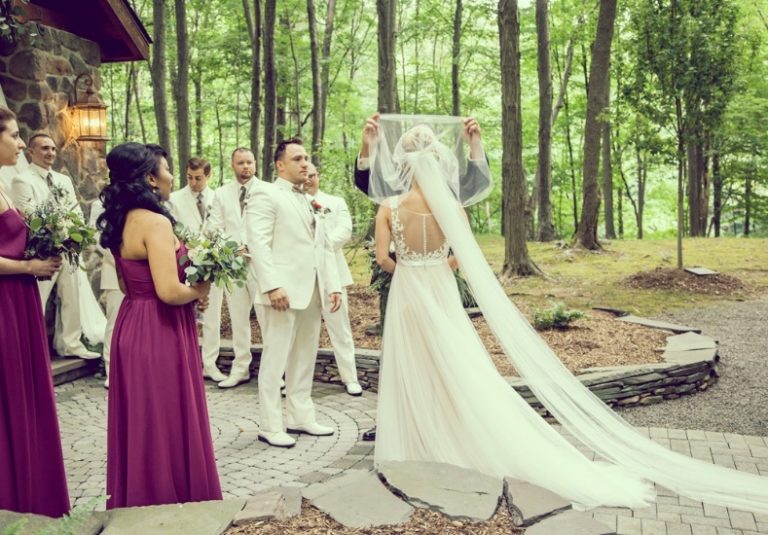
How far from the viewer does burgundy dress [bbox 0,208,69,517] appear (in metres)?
3.59

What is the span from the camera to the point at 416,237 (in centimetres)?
466

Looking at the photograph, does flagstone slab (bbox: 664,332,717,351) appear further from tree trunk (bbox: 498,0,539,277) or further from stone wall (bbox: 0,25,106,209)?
stone wall (bbox: 0,25,106,209)

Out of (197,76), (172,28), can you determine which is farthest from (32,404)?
(172,28)

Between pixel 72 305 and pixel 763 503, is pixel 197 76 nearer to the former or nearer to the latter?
pixel 72 305

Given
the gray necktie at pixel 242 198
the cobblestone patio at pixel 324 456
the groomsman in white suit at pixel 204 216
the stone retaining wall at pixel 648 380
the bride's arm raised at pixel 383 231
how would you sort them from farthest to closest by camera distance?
the groomsman in white suit at pixel 204 216 → the gray necktie at pixel 242 198 → the stone retaining wall at pixel 648 380 → the bride's arm raised at pixel 383 231 → the cobblestone patio at pixel 324 456

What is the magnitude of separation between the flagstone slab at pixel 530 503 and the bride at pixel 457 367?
84 cm

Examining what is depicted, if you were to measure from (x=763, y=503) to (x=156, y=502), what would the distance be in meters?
3.25

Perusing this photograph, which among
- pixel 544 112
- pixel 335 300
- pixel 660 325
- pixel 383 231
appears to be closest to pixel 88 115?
pixel 335 300

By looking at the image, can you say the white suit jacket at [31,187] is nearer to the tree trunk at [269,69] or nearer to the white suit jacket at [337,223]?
Result: the white suit jacket at [337,223]

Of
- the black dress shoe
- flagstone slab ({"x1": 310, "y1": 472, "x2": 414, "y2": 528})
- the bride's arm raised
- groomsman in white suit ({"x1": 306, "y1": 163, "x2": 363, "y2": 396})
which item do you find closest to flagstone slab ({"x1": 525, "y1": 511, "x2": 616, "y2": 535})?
flagstone slab ({"x1": 310, "y1": 472, "x2": 414, "y2": 528})

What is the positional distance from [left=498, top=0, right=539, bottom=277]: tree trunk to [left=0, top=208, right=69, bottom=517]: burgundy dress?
8.47 metres

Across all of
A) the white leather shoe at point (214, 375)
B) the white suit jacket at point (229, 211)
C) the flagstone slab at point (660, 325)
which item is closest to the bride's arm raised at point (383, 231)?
the white suit jacket at point (229, 211)

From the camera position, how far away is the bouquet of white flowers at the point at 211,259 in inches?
138

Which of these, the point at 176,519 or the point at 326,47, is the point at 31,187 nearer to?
the point at 176,519
